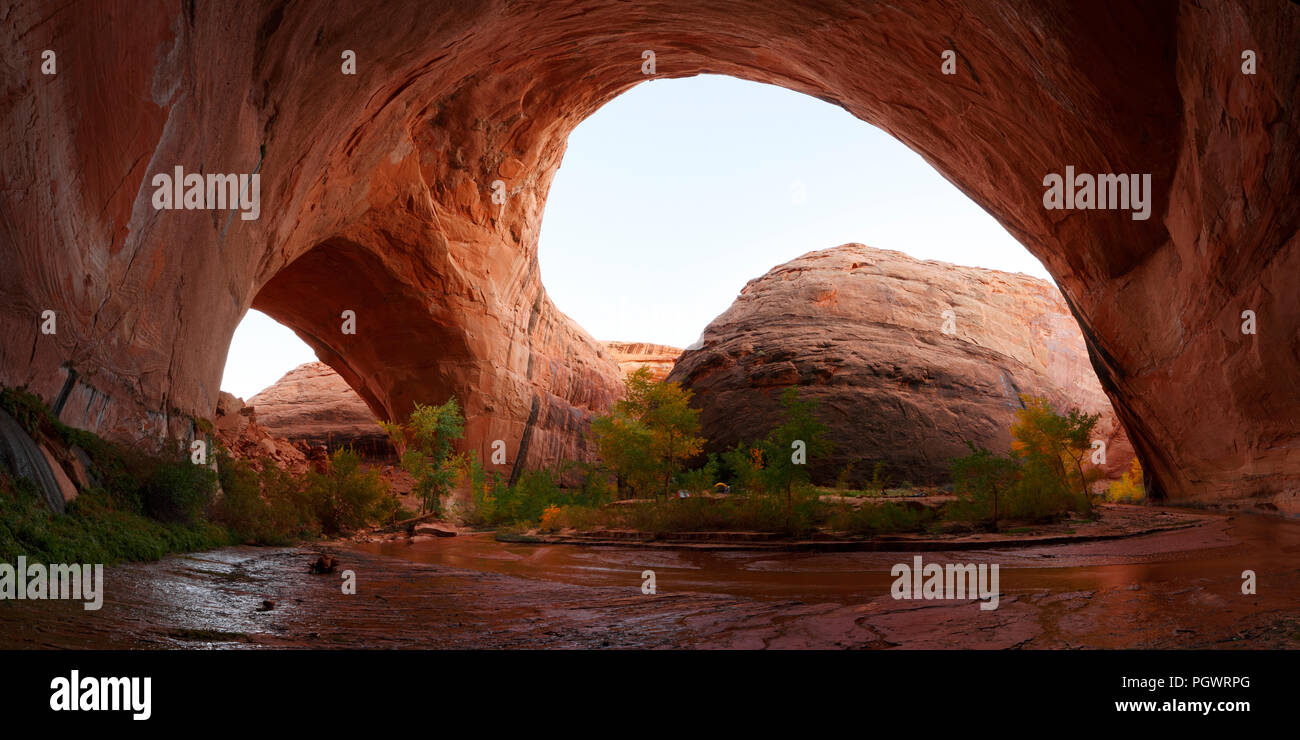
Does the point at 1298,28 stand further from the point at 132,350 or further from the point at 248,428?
the point at 248,428

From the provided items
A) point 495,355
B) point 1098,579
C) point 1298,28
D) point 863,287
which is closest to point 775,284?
point 863,287

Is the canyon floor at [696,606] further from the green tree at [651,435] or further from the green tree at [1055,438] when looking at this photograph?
the green tree at [651,435]

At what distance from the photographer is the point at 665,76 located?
17.3 metres

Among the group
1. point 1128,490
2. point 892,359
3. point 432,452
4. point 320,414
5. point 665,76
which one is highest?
point 665,76

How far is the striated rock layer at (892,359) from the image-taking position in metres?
19.7

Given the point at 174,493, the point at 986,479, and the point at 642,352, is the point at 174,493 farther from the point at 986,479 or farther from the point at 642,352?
the point at 642,352

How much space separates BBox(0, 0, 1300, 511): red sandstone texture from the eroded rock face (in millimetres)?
15329

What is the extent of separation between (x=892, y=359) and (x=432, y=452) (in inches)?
507

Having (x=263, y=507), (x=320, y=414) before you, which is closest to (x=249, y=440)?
(x=263, y=507)

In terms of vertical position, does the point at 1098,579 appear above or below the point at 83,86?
below

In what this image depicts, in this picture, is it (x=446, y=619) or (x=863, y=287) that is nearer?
(x=446, y=619)

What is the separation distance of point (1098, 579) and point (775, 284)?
72.8 ft

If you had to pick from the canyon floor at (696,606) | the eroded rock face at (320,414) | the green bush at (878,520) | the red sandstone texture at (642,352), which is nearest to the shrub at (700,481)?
the green bush at (878,520)

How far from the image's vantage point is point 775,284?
26.6m
